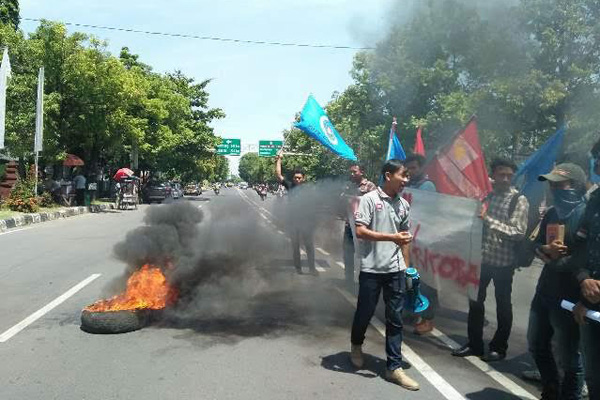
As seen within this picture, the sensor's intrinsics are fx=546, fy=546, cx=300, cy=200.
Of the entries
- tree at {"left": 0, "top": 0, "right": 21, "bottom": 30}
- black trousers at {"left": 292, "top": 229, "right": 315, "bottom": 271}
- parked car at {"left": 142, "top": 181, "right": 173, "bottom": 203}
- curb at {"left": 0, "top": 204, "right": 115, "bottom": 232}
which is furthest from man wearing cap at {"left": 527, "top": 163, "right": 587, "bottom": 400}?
parked car at {"left": 142, "top": 181, "right": 173, "bottom": 203}

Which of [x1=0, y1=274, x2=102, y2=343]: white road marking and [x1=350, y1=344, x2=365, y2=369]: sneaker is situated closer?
[x1=350, y1=344, x2=365, y2=369]: sneaker

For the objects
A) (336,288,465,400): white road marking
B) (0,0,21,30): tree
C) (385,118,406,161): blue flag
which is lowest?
(336,288,465,400): white road marking

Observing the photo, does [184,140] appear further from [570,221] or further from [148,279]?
[570,221]

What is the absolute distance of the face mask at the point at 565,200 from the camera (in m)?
3.26

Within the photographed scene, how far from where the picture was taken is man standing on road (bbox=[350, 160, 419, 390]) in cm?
401

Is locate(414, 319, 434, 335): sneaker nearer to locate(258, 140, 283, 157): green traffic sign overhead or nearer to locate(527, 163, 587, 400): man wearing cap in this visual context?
locate(527, 163, 587, 400): man wearing cap

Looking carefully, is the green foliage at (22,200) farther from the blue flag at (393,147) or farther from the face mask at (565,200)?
the face mask at (565,200)

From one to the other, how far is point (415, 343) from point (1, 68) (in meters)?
18.6

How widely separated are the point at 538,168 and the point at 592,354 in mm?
3080

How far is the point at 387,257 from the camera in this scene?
4.05m

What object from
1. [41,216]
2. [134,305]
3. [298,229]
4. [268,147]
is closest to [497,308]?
[134,305]

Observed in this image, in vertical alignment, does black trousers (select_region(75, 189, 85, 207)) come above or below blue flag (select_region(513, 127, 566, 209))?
below

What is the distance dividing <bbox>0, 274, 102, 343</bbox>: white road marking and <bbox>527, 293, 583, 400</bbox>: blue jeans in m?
4.43

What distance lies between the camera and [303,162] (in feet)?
168
